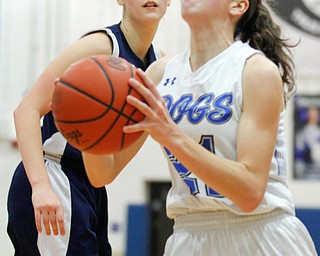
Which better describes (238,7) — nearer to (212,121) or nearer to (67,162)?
(212,121)

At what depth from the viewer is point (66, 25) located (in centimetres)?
602

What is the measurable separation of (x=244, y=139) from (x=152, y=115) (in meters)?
0.32

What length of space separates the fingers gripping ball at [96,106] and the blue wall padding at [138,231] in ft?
13.9

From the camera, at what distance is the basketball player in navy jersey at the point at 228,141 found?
1952mm

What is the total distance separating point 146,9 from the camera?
2.73m

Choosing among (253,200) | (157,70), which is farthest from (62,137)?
(253,200)

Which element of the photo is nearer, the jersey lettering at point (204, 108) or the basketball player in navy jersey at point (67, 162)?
the jersey lettering at point (204, 108)

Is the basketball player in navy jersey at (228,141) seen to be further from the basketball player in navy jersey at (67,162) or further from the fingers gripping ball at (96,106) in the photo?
the basketball player in navy jersey at (67,162)

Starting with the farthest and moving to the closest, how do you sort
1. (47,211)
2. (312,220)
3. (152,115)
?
(312,220), (47,211), (152,115)

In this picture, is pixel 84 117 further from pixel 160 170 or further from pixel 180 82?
pixel 160 170

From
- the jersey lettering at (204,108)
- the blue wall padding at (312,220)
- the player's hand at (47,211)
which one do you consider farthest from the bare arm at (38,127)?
the blue wall padding at (312,220)

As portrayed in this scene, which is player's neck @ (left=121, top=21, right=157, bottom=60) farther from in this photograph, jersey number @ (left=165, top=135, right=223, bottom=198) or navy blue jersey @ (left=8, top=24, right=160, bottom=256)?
jersey number @ (left=165, top=135, right=223, bottom=198)

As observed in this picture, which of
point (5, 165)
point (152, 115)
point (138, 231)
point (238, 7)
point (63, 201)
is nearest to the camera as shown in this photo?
point (152, 115)

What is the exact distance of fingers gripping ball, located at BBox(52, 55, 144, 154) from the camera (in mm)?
1839
